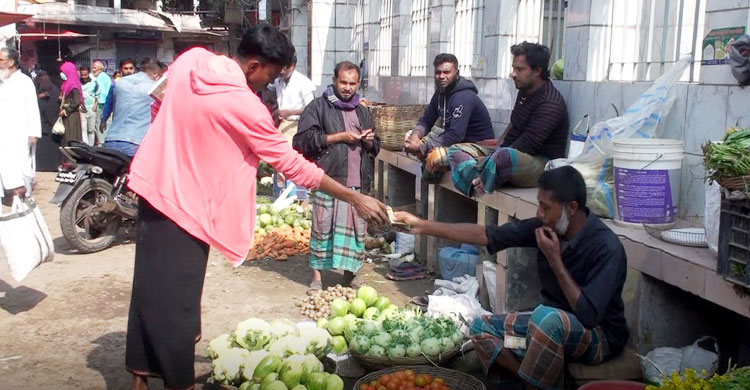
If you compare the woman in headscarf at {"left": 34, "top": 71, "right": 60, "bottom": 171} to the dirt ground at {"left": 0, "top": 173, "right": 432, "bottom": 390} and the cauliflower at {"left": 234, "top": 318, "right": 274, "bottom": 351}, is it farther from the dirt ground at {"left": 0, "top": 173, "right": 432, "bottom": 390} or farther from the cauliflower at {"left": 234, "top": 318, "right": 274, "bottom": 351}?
the cauliflower at {"left": 234, "top": 318, "right": 274, "bottom": 351}

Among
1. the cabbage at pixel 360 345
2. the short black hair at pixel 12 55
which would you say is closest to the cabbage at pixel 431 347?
the cabbage at pixel 360 345

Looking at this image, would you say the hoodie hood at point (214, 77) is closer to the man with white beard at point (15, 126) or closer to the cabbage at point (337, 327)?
the cabbage at point (337, 327)

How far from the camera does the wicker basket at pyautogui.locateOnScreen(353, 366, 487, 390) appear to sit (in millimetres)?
4164

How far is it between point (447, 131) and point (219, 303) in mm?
2501

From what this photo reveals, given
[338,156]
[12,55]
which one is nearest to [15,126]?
[12,55]

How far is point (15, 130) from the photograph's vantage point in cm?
723

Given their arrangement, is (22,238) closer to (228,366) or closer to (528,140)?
(228,366)

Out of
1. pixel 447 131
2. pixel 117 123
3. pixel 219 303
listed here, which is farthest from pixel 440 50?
pixel 219 303

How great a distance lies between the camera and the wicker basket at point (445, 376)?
4.16 metres

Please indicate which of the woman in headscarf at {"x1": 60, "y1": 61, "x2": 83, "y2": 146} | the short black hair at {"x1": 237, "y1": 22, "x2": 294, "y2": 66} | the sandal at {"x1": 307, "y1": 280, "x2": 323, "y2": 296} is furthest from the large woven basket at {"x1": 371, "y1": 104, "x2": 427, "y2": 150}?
the woman in headscarf at {"x1": 60, "y1": 61, "x2": 83, "y2": 146}

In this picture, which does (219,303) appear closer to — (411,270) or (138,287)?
(411,270)

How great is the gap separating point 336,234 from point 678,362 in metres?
3.32

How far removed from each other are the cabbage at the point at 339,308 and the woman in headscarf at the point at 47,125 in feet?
32.7

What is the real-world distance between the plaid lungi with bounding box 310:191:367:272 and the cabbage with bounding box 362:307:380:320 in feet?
3.68
